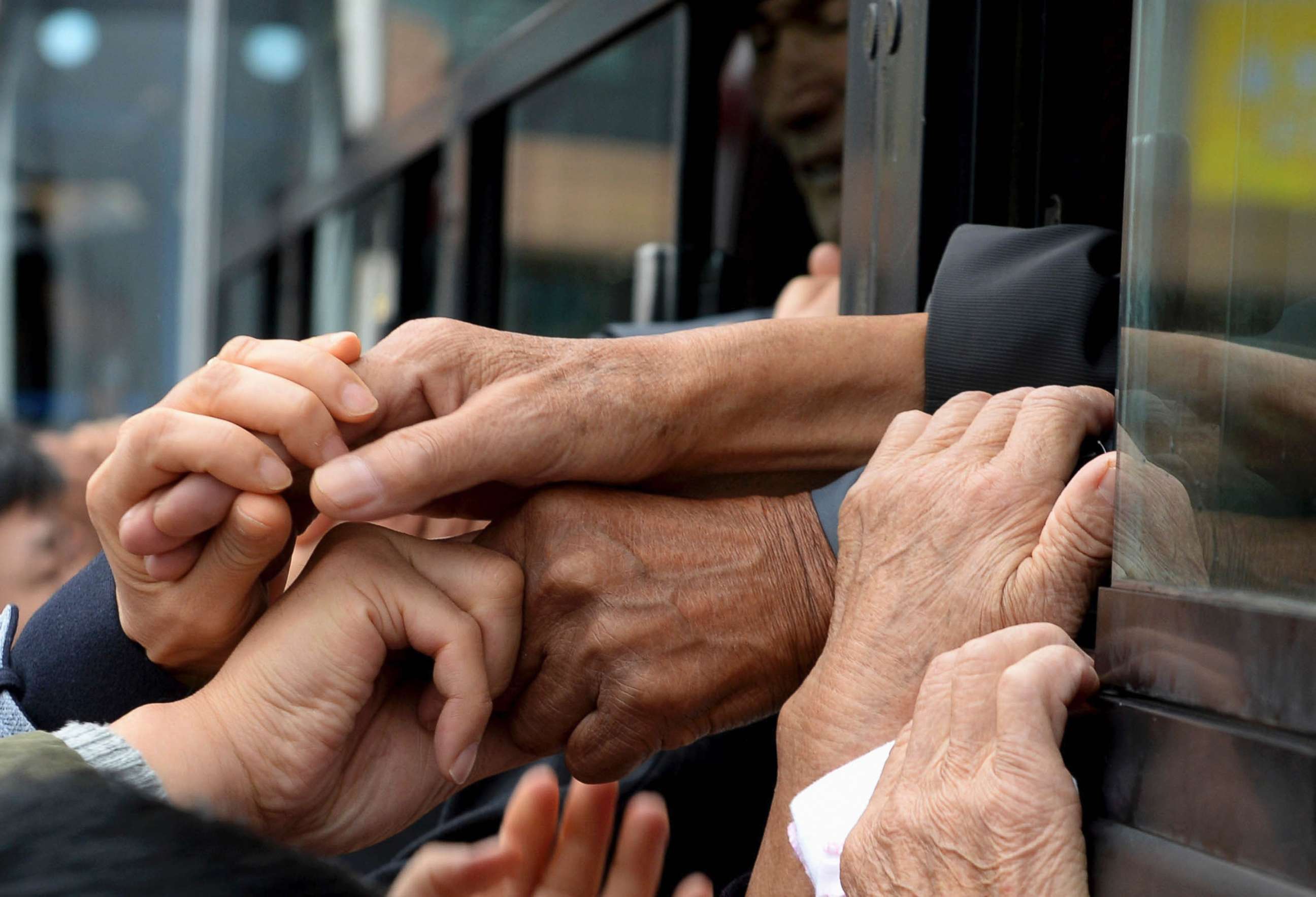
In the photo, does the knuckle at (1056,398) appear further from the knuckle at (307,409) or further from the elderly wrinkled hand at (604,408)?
the knuckle at (307,409)

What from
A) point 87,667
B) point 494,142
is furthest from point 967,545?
point 494,142

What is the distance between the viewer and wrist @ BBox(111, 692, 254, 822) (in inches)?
32.5

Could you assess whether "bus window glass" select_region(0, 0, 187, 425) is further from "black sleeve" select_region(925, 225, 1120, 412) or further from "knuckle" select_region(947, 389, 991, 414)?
"knuckle" select_region(947, 389, 991, 414)

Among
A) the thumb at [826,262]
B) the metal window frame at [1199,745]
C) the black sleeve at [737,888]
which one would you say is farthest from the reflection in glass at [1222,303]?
the thumb at [826,262]

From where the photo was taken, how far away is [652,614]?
0.91m

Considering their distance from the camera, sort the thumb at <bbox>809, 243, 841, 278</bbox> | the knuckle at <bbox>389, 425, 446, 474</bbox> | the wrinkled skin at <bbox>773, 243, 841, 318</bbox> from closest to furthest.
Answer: the knuckle at <bbox>389, 425, 446, 474</bbox>
the wrinkled skin at <bbox>773, 243, 841, 318</bbox>
the thumb at <bbox>809, 243, 841, 278</bbox>

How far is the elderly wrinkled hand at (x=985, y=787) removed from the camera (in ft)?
1.98

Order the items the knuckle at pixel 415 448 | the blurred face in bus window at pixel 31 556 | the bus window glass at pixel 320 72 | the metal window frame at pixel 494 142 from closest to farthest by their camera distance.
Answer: the knuckle at pixel 415 448
the metal window frame at pixel 494 142
the blurred face in bus window at pixel 31 556
the bus window glass at pixel 320 72

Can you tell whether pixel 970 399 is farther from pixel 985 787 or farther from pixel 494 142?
pixel 494 142

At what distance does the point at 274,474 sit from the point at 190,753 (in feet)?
0.61

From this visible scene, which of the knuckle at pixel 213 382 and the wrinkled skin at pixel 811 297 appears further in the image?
the wrinkled skin at pixel 811 297

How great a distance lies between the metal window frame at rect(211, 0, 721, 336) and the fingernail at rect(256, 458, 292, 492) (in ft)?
3.82

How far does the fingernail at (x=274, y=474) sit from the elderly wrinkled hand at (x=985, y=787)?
0.40 metres

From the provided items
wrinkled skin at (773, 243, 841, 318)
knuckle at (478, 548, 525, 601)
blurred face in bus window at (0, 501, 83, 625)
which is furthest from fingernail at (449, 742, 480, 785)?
blurred face in bus window at (0, 501, 83, 625)
